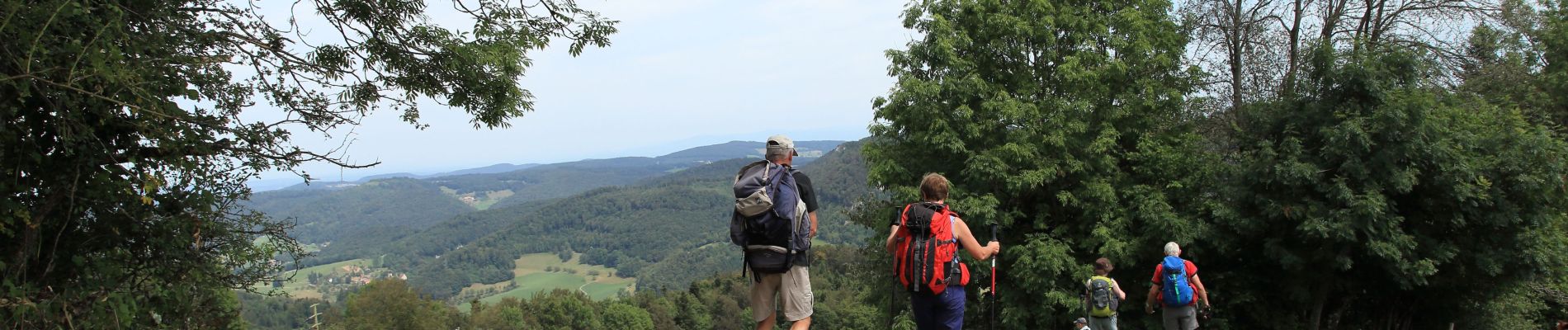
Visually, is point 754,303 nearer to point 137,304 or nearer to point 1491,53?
point 137,304

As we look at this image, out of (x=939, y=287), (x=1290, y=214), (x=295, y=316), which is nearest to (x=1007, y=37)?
(x=1290, y=214)

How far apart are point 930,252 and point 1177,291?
401cm

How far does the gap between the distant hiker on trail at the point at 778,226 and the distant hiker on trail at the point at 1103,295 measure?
4463 millimetres

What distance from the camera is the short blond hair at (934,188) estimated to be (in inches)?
178

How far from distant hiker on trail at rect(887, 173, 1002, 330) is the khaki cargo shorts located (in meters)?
0.53

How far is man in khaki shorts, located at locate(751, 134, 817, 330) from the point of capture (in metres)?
4.41

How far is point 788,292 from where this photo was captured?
4520 millimetres

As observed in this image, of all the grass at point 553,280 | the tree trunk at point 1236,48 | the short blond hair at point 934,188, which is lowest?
the grass at point 553,280

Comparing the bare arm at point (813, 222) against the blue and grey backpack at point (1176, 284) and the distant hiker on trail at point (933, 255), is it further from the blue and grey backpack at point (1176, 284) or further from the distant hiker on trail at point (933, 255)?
the blue and grey backpack at point (1176, 284)

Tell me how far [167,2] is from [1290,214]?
12.5 metres

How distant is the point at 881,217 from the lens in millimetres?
15453

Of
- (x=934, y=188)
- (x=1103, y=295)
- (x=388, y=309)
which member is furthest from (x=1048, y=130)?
(x=388, y=309)

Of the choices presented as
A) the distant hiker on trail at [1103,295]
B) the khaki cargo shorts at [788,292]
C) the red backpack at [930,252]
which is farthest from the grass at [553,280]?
the red backpack at [930,252]

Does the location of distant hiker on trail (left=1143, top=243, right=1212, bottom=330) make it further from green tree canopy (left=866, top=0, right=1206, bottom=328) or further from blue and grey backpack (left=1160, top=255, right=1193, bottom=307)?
green tree canopy (left=866, top=0, right=1206, bottom=328)
